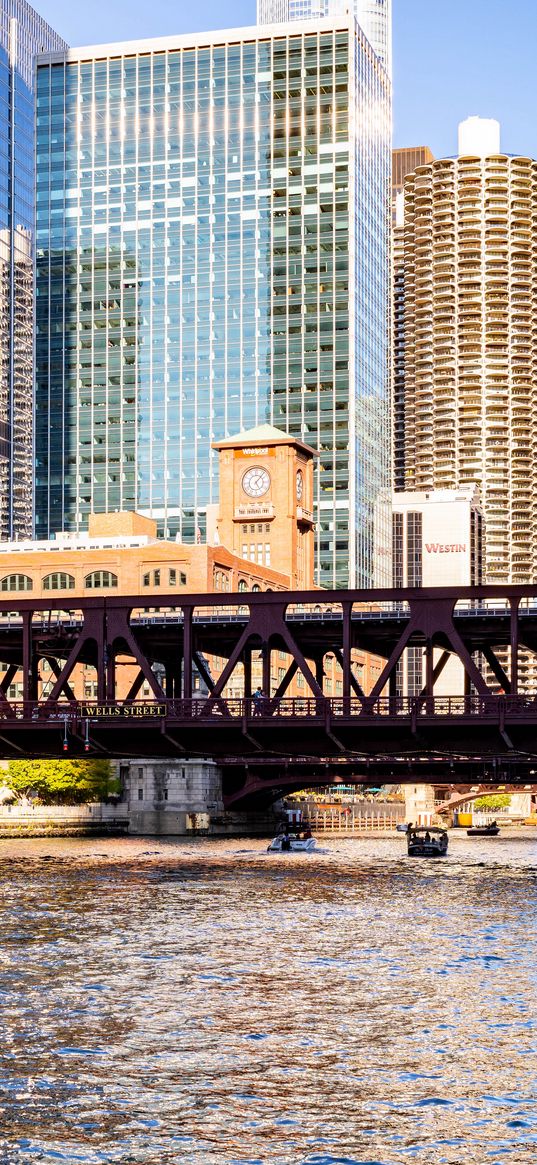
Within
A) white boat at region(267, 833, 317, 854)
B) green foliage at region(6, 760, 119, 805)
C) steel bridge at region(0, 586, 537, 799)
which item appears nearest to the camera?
steel bridge at region(0, 586, 537, 799)

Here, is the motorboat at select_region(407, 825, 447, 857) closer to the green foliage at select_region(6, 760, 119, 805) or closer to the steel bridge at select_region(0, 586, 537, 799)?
the green foliage at select_region(6, 760, 119, 805)

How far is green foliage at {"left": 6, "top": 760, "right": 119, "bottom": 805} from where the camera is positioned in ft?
543

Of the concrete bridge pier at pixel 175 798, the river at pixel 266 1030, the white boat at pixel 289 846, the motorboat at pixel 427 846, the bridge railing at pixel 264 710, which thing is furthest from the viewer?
the concrete bridge pier at pixel 175 798

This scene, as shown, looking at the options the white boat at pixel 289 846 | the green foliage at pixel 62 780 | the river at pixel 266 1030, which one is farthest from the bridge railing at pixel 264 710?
the green foliage at pixel 62 780

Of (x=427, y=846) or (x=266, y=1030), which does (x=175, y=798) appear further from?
(x=266, y=1030)

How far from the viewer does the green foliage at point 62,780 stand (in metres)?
166

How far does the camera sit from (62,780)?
545 ft

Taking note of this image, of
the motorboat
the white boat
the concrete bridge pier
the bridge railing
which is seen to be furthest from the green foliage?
the bridge railing

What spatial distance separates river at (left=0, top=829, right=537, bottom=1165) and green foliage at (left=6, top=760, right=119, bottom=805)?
3383 inches

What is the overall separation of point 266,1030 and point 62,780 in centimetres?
12826

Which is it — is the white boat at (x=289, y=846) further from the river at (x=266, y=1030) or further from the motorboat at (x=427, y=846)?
the river at (x=266, y=1030)

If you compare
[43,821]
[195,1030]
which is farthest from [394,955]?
[43,821]

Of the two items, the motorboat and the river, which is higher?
the river

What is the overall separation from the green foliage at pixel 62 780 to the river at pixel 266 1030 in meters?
85.9
